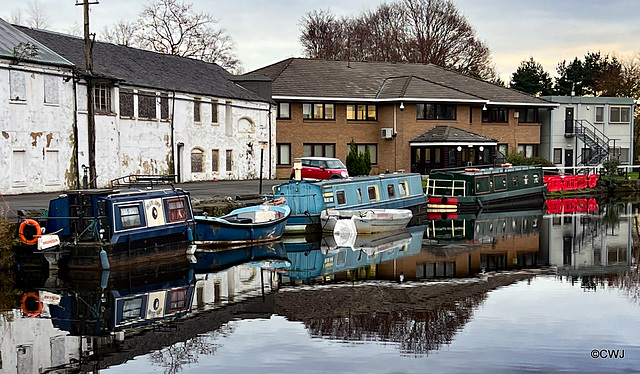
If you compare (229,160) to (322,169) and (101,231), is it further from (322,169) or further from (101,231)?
(101,231)

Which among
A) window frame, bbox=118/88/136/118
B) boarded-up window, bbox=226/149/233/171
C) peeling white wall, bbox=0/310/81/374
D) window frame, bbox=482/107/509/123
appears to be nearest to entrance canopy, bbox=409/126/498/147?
window frame, bbox=482/107/509/123

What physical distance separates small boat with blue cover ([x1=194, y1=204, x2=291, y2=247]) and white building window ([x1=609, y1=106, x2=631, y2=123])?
39133mm

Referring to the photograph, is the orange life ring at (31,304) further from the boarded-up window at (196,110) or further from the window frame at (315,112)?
the window frame at (315,112)

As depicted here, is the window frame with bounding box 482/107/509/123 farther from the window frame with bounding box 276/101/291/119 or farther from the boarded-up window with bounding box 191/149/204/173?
the boarded-up window with bounding box 191/149/204/173

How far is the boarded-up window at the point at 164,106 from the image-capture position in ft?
128

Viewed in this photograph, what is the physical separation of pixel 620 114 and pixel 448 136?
1830 cm

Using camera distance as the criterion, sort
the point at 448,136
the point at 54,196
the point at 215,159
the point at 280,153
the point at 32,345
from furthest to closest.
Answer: the point at 280,153, the point at 448,136, the point at 215,159, the point at 54,196, the point at 32,345

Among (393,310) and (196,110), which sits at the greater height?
(196,110)

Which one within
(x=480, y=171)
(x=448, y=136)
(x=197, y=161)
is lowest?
(x=480, y=171)

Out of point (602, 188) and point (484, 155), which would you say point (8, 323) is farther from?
point (602, 188)

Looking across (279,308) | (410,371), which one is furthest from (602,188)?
(410,371)

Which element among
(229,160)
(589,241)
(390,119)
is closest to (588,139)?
(390,119)

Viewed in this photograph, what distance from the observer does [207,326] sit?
51.5 feet

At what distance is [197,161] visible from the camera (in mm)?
42344
